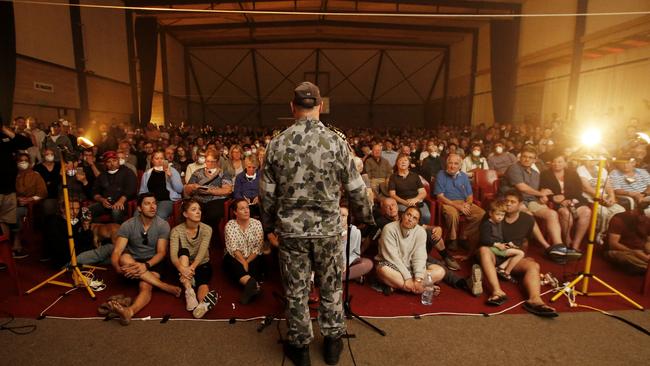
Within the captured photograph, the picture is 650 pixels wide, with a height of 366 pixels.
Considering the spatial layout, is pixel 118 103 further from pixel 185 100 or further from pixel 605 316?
pixel 605 316

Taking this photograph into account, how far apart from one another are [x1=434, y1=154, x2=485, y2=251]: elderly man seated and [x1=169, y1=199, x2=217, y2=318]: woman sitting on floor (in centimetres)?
294

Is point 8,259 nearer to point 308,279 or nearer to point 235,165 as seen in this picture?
point 235,165

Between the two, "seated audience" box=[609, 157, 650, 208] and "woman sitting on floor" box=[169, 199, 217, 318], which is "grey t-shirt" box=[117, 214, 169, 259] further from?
"seated audience" box=[609, 157, 650, 208]

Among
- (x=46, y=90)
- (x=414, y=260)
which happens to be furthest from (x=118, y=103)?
(x=414, y=260)

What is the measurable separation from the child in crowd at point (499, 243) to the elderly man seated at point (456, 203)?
77 cm

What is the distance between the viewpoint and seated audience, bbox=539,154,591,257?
14.3ft

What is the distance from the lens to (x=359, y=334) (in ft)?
8.69

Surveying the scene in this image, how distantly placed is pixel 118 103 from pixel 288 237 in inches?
472

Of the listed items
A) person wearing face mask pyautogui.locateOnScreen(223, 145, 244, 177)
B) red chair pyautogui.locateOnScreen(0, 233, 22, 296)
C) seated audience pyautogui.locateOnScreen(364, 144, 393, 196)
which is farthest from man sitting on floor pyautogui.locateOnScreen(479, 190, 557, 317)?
red chair pyautogui.locateOnScreen(0, 233, 22, 296)

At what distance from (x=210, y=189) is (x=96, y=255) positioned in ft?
4.76

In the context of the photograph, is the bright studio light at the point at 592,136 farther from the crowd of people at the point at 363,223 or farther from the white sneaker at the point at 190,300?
the white sneaker at the point at 190,300

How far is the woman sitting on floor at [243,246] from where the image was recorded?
3.39m

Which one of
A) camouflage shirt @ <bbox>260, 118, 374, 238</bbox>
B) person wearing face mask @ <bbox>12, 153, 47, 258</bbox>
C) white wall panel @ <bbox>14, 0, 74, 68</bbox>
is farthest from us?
white wall panel @ <bbox>14, 0, 74, 68</bbox>

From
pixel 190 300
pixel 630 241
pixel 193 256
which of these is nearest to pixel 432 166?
pixel 630 241
